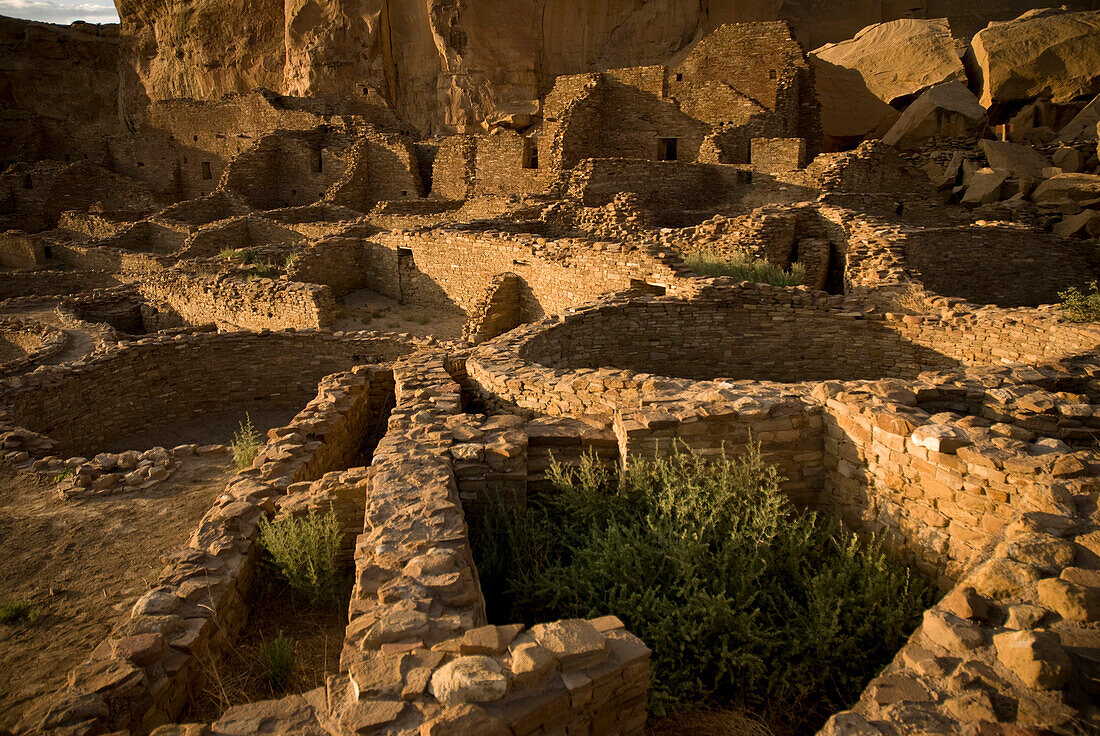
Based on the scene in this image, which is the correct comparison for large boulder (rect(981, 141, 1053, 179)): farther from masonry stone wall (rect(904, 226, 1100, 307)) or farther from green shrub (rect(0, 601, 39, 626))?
green shrub (rect(0, 601, 39, 626))

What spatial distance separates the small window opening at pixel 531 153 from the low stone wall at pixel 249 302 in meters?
8.97

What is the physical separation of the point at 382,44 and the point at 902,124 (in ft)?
60.5

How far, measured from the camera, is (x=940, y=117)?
17969 millimetres

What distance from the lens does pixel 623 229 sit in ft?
43.5

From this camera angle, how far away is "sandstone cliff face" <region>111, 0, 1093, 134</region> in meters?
24.0

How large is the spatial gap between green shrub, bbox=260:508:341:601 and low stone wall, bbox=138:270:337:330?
22.7ft

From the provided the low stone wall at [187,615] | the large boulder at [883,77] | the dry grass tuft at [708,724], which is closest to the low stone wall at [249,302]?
the low stone wall at [187,615]

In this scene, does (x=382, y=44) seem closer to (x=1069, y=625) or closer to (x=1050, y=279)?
(x=1050, y=279)

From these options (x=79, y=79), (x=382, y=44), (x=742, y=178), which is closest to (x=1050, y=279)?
(x=742, y=178)

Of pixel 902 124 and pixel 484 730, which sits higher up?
pixel 902 124

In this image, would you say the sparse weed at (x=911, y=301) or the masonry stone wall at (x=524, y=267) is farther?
the masonry stone wall at (x=524, y=267)

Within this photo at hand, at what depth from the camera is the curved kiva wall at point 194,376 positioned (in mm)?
8367

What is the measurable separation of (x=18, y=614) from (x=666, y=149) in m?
18.0

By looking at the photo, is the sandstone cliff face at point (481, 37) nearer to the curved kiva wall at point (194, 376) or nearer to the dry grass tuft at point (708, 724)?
the curved kiva wall at point (194, 376)
